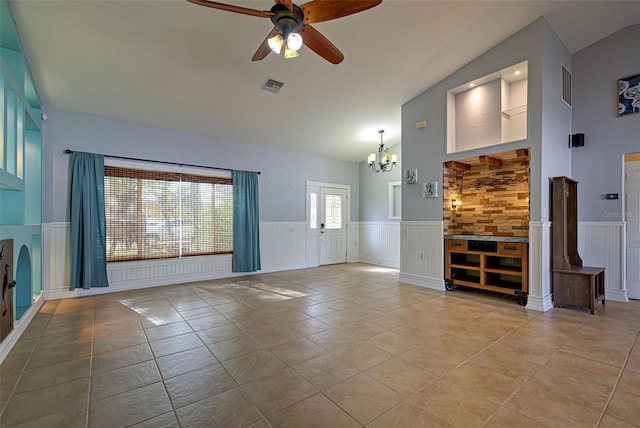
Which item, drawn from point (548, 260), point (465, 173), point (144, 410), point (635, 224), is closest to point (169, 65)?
point (144, 410)

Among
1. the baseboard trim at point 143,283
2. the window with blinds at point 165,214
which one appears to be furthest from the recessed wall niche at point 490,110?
the baseboard trim at point 143,283

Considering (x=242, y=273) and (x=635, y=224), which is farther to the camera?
(x=242, y=273)

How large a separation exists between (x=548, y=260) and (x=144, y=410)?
192 inches

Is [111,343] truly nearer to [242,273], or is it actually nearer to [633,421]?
[242,273]

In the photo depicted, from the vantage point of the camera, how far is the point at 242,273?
6.18m

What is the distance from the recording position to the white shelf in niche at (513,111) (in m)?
4.49

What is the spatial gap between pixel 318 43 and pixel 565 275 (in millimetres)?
4346

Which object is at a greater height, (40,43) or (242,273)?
(40,43)

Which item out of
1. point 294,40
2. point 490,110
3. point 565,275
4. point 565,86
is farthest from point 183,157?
point 565,86

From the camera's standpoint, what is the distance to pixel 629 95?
4238 mm

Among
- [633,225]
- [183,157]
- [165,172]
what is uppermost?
[183,157]

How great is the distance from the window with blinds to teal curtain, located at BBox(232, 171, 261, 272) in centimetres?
14

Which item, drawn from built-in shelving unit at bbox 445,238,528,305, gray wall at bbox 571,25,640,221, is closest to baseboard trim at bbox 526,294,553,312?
built-in shelving unit at bbox 445,238,528,305

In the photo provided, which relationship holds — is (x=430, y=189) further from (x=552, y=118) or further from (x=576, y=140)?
(x=576, y=140)
